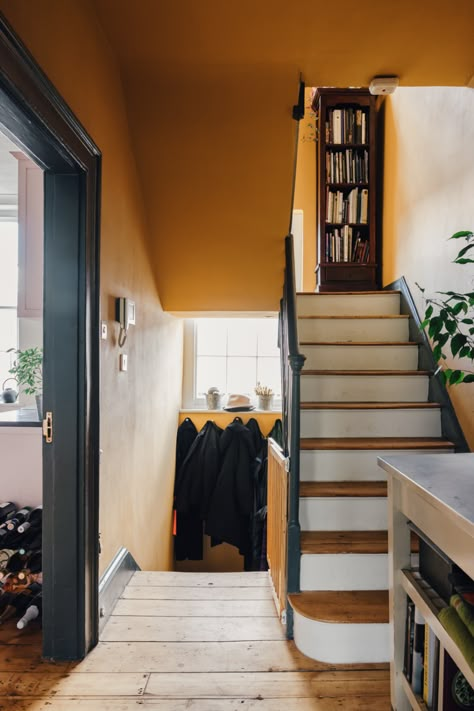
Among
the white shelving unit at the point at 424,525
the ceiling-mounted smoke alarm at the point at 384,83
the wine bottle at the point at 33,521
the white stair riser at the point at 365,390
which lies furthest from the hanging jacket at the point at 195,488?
the ceiling-mounted smoke alarm at the point at 384,83

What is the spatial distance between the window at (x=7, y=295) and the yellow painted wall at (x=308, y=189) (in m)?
2.72

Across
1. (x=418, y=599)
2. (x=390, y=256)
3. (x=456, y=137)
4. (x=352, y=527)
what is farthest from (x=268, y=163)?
(x=418, y=599)

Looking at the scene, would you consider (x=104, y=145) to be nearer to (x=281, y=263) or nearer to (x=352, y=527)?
(x=281, y=263)

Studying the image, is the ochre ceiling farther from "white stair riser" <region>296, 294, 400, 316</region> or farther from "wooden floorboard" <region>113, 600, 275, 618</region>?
"wooden floorboard" <region>113, 600, 275, 618</region>

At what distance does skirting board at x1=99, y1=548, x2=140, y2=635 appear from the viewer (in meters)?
2.03

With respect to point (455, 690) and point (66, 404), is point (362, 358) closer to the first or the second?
point (66, 404)

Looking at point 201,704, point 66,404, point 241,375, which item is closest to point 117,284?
point 66,404

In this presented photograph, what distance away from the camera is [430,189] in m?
2.90

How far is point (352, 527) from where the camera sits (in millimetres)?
2281

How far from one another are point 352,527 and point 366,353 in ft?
4.04

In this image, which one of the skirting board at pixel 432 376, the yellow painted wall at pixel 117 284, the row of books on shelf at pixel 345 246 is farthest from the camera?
the row of books on shelf at pixel 345 246

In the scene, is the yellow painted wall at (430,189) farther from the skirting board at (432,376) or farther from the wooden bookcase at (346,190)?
the wooden bookcase at (346,190)

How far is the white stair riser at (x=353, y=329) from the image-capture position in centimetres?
329

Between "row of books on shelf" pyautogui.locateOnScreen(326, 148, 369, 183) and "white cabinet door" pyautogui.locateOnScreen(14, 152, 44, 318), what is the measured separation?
2545mm
